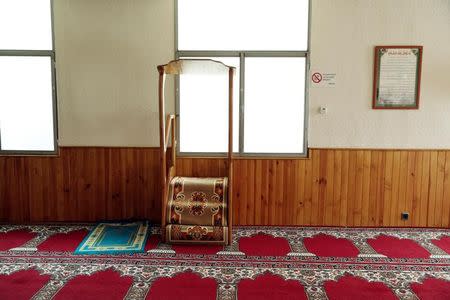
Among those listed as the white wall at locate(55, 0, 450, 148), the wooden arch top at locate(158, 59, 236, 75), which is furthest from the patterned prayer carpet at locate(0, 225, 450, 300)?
the wooden arch top at locate(158, 59, 236, 75)

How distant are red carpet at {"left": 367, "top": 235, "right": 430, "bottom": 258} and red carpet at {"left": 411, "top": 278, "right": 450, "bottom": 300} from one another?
1.78ft

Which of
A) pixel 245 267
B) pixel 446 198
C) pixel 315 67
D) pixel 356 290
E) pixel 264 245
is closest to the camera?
pixel 356 290

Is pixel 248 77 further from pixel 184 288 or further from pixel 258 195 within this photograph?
pixel 184 288

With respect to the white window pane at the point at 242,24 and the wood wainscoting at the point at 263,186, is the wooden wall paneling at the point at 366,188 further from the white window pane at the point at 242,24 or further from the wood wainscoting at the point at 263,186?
the white window pane at the point at 242,24

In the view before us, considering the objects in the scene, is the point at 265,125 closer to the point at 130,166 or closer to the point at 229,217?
the point at 229,217

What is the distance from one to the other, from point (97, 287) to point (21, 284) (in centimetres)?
64

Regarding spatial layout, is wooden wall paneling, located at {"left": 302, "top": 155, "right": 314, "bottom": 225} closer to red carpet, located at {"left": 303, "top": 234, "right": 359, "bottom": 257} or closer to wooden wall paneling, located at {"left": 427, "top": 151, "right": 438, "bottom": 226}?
red carpet, located at {"left": 303, "top": 234, "right": 359, "bottom": 257}

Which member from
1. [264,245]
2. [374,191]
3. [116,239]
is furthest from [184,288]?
[374,191]

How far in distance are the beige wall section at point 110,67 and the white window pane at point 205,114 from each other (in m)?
0.28

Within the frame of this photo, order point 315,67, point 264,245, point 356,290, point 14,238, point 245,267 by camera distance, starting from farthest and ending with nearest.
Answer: point 315,67
point 14,238
point 264,245
point 245,267
point 356,290

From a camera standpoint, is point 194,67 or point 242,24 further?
point 242,24

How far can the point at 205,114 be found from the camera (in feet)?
15.5

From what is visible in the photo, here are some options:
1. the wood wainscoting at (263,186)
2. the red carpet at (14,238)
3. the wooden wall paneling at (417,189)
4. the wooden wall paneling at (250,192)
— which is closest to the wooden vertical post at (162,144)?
the wood wainscoting at (263,186)

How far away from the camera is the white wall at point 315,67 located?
14.7 feet
